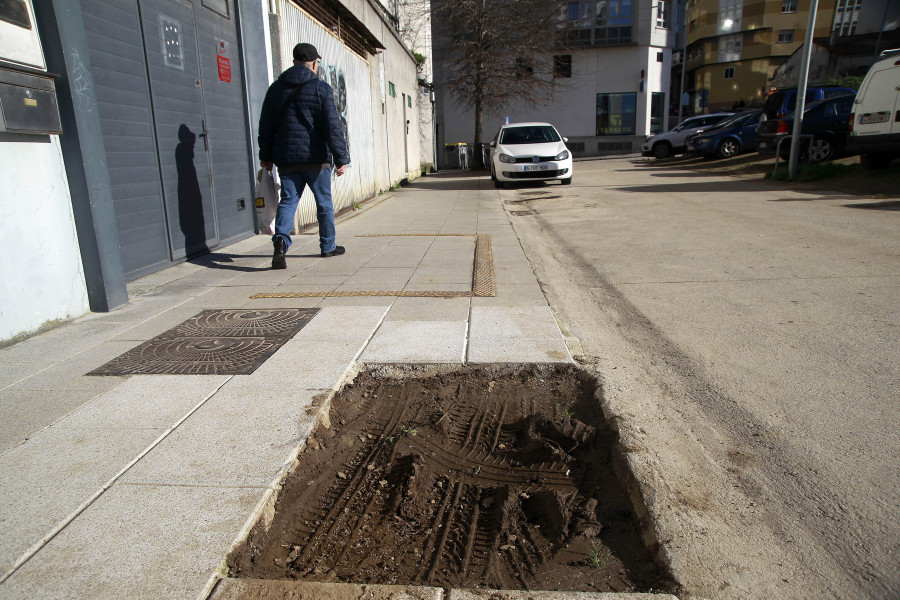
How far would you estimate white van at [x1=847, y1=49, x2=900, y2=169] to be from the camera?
11492 mm

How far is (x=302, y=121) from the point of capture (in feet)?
20.4

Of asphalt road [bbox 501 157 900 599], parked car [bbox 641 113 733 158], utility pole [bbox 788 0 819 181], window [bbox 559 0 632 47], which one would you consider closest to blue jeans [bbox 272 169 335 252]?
asphalt road [bbox 501 157 900 599]

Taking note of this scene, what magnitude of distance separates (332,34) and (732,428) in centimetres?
1031

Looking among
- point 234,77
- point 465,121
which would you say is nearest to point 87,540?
point 234,77

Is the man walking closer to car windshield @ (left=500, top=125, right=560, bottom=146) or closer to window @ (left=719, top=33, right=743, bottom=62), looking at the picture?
car windshield @ (left=500, top=125, right=560, bottom=146)

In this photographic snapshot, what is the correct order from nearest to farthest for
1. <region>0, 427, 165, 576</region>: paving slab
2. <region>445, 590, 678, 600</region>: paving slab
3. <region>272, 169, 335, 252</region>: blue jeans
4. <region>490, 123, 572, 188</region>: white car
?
<region>445, 590, 678, 600</region>: paving slab → <region>0, 427, 165, 576</region>: paving slab → <region>272, 169, 335, 252</region>: blue jeans → <region>490, 123, 572, 188</region>: white car

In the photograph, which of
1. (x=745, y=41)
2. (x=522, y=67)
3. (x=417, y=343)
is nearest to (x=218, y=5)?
(x=417, y=343)

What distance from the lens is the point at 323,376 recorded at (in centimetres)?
340

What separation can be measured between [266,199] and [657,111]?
39461 millimetres

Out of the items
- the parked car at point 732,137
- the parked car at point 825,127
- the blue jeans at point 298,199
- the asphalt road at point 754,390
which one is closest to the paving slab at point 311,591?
the asphalt road at point 754,390

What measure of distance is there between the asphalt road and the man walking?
2.61 m

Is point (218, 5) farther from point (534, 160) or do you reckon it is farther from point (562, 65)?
point (562, 65)

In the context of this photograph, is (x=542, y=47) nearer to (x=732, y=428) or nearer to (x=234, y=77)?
(x=234, y=77)

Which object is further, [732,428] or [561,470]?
[732,428]
